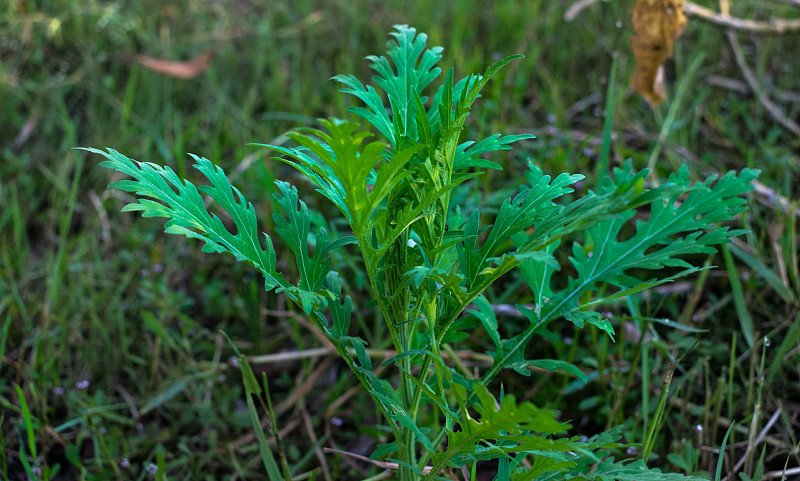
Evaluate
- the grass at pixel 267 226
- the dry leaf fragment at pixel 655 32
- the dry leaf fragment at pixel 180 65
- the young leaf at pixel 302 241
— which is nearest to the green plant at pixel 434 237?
the young leaf at pixel 302 241

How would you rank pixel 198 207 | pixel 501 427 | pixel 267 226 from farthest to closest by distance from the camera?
pixel 267 226 < pixel 198 207 < pixel 501 427

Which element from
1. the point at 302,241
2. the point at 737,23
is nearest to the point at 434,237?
the point at 302,241

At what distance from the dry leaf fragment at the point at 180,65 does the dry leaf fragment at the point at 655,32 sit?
218 centimetres

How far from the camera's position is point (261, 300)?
250cm

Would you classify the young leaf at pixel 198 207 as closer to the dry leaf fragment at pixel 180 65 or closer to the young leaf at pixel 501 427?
the young leaf at pixel 501 427

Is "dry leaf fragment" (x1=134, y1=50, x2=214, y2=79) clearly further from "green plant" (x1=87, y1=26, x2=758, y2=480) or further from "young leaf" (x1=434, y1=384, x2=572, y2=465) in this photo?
"young leaf" (x1=434, y1=384, x2=572, y2=465)

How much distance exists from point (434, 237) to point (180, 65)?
2566 mm

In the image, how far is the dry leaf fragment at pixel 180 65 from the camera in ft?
10.8

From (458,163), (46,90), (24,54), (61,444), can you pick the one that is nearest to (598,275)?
(458,163)

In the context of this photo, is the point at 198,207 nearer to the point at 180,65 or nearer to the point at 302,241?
the point at 302,241

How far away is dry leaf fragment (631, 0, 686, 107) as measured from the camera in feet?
6.95

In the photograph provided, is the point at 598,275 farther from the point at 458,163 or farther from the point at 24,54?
the point at 24,54

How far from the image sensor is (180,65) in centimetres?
340

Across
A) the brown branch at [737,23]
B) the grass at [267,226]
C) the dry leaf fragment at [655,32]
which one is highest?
the brown branch at [737,23]
